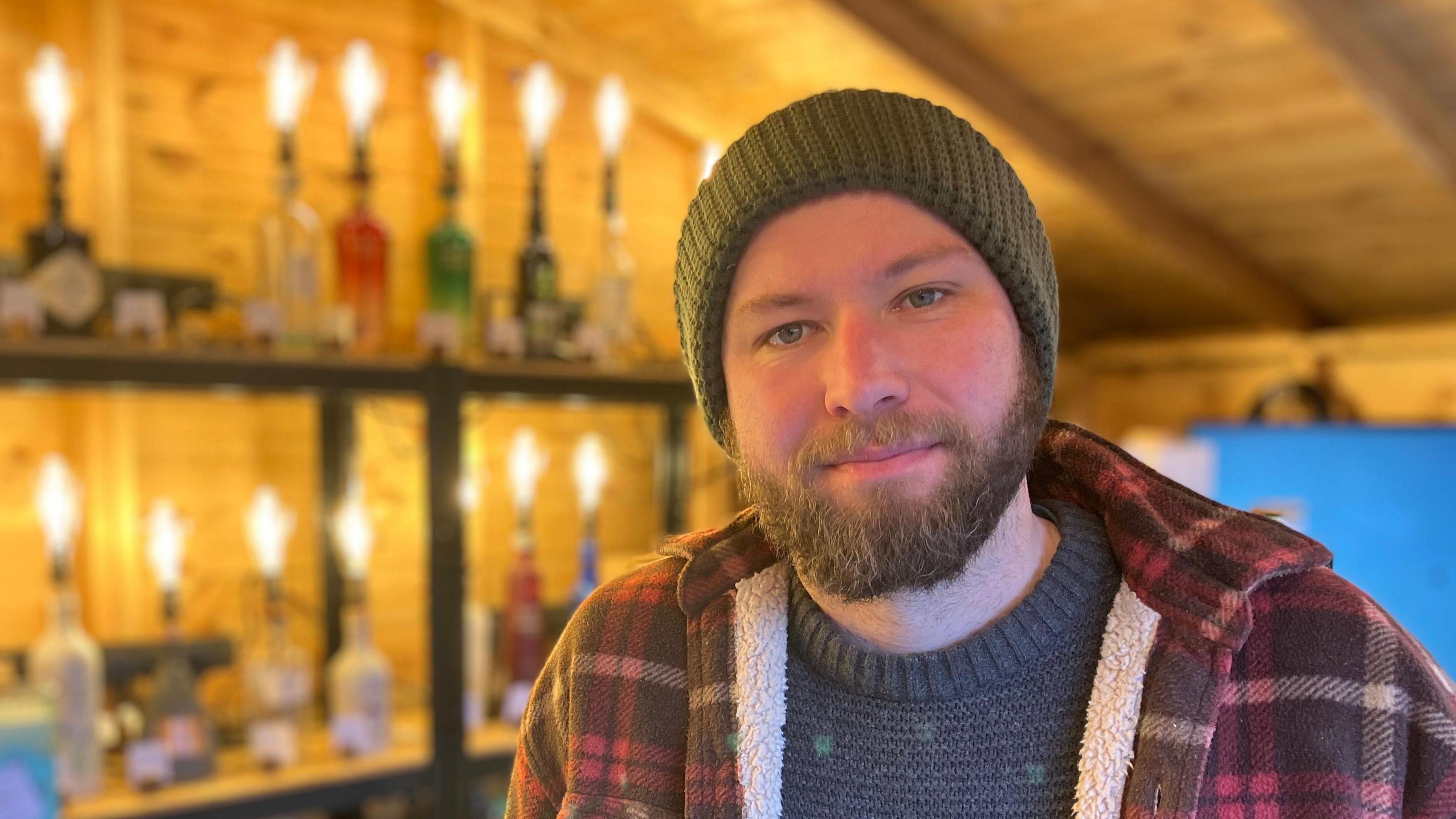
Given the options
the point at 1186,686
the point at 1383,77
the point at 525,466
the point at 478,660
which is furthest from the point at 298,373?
the point at 1383,77

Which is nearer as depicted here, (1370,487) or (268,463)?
(268,463)

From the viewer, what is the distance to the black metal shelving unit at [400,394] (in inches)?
59.2

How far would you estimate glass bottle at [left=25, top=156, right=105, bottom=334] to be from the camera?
1526mm

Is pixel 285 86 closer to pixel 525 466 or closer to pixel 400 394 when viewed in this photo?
pixel 400 394

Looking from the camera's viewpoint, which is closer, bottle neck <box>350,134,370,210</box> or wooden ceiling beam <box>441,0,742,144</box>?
bottle neck <box>350,134,370,210</box>

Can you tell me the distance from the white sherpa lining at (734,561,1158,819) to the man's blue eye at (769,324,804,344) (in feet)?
0.65

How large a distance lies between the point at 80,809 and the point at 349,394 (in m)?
0.66

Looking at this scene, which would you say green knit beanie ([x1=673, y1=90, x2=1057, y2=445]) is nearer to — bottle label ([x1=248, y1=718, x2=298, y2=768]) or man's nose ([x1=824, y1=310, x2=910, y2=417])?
man's nose ([x1=824, y1=310, x2=910, y2=417])

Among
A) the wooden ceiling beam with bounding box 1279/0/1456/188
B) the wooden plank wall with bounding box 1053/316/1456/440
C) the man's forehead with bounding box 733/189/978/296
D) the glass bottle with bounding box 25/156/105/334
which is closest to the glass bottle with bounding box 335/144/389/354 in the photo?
the glass bottle with bounding box 25/156/105/334

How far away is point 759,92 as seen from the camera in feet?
8.32

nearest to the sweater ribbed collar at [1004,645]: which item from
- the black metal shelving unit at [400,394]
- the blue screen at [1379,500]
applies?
the black metal shelving unit at [400,394]

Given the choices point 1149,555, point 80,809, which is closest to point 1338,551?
point 1149,555

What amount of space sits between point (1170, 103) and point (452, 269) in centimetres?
139

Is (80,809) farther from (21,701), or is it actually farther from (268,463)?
(268,463)
